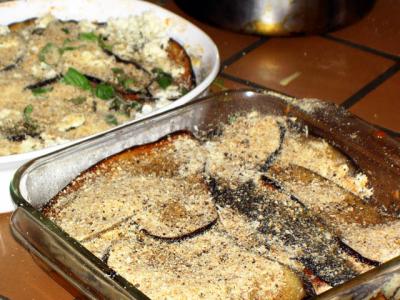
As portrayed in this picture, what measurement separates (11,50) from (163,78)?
1.01ft

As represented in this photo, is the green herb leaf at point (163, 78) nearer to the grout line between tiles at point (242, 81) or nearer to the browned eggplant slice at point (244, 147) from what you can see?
the grout line between tiles at point (242, 81)

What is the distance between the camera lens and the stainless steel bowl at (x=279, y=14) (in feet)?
4.68

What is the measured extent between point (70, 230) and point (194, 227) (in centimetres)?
15

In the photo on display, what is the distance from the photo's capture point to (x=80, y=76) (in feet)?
4.13

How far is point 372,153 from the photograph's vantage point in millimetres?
983

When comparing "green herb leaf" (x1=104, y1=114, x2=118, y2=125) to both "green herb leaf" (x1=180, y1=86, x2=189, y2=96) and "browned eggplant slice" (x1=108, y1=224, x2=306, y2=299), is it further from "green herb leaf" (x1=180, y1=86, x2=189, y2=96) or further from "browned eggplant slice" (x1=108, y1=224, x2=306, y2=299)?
"browned eggplant slice" (x1=108, y1=224, x2=306, y2=299)

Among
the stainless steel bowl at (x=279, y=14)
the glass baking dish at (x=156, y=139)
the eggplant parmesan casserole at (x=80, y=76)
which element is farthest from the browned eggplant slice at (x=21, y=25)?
the glass baking dish at (x=156, y=139)

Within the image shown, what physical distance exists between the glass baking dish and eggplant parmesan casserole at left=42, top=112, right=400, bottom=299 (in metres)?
0.02

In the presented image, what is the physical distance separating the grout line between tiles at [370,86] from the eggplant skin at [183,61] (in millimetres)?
280

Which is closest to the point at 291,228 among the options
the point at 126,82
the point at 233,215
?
the point at 233,215

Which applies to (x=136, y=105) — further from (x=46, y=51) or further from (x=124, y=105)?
(x=46, y=51)

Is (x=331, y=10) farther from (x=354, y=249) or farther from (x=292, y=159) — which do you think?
(x=354, y=249)

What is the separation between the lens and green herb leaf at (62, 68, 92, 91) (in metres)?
1.25

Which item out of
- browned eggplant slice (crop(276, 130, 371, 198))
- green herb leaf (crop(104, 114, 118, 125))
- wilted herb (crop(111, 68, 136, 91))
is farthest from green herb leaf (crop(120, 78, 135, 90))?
browned eggplant slice (crop(276, 130, 371, 198))
